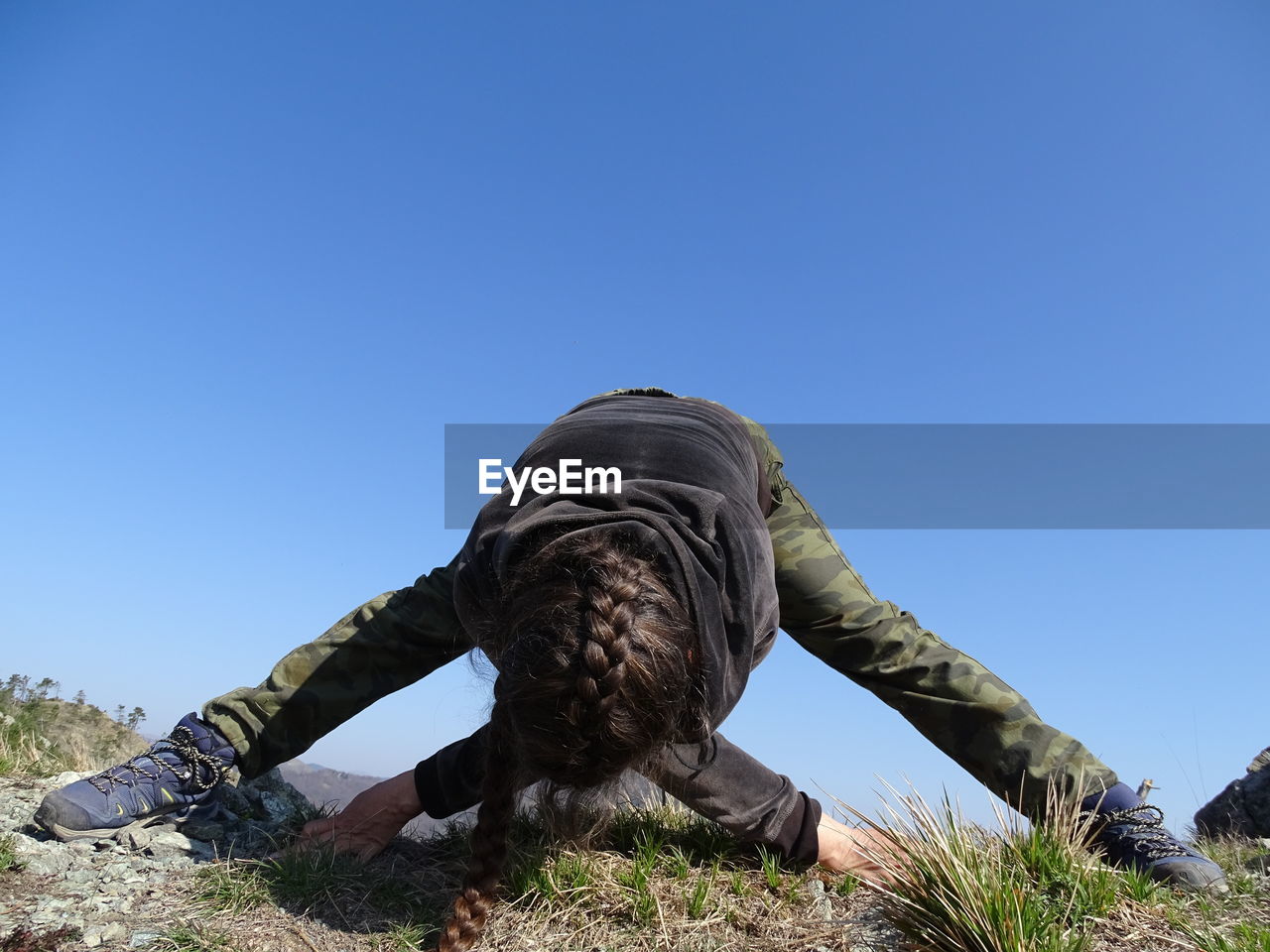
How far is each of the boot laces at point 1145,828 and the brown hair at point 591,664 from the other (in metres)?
1.63

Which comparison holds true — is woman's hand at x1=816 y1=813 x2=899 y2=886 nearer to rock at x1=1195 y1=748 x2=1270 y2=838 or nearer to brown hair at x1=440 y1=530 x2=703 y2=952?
brown hair at x1=440 y1=530 x2=703 y2=952

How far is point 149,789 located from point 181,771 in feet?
0.40

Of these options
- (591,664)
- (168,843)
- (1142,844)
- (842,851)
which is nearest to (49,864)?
(168,843)

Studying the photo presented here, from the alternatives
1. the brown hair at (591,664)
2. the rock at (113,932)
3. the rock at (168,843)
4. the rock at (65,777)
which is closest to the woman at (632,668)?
the brown hair at (591,664)

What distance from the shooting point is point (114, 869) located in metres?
3.16

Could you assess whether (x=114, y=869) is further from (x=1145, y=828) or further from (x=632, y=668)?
(x=1145, y=828)

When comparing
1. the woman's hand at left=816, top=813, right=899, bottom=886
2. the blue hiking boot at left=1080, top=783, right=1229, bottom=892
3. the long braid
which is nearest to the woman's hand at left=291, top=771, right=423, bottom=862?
the long braid

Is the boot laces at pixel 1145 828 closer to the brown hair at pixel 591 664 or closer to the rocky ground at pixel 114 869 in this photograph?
the brown hair at pixel 591 664

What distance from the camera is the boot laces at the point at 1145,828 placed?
2996mm

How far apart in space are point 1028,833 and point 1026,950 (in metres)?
0.56

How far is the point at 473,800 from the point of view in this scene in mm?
3393

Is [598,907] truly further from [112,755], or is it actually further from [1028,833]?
[112,755]

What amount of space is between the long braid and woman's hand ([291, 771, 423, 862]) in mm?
690

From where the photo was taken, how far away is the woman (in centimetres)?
235
